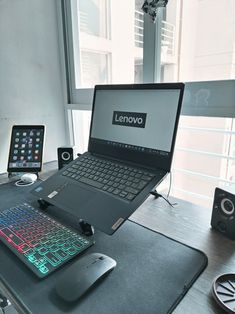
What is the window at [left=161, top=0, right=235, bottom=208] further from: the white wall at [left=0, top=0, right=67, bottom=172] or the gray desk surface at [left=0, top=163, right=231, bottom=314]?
the white wall at [left=0, top=0, right=67, bottom=172]

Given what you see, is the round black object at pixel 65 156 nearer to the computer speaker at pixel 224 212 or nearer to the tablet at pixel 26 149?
the tablet at pixel 26 149

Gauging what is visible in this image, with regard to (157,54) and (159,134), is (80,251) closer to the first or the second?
(159,134)

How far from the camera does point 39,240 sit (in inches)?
23.2

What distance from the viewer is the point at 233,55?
4.35 feet

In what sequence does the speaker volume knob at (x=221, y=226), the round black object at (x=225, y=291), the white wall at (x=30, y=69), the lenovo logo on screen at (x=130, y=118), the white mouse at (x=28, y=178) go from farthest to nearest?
the white wall at (x=30, y=69)
the white mouse at (x=28, y=178)
the lenovo logo on screen at (x=130, y=118)
the speaker volume knob at (x=221, y=226)
the round black object at (x=225, y=291)

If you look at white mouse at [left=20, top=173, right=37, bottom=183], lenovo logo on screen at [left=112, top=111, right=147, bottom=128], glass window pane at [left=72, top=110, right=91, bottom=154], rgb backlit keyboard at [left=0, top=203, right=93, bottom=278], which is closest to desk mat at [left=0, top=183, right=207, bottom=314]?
rgb backlit keyboard at [left=0, top=203, right=93, bottom=278]

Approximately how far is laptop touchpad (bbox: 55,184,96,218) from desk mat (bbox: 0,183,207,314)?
91mm

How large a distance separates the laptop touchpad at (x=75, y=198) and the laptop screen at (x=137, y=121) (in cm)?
18

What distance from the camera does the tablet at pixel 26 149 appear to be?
44.0 inches

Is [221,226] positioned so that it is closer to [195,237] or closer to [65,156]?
[195,237]

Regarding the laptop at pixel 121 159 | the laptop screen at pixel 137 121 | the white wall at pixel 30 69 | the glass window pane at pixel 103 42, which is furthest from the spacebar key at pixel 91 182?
the glass window pane at pixel 103 42

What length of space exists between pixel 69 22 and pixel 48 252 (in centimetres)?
123

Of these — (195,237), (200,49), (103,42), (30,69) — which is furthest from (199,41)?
(195,237)

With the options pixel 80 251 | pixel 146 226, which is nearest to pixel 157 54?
pixel 146 226
